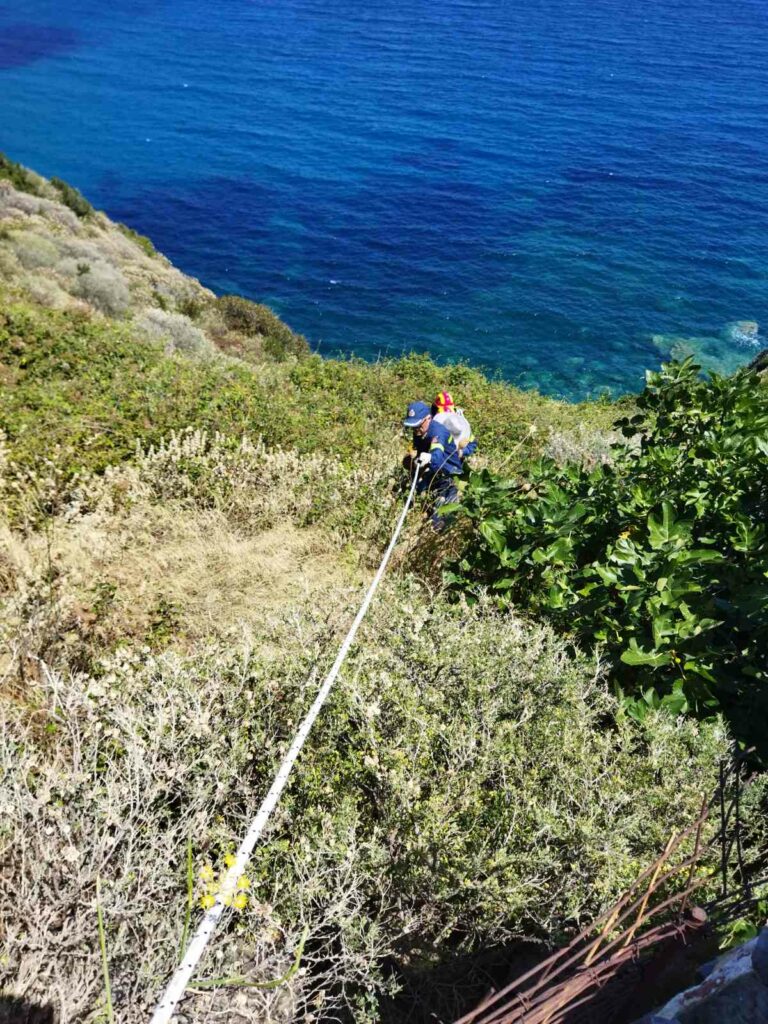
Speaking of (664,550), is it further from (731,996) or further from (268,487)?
(268,487)

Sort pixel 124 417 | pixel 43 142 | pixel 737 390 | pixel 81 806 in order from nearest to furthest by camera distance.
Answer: pixel 81 806 < pixel 737 390 < pixel 124 417 < pixel 43 142

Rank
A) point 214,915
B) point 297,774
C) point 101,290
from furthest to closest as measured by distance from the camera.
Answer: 1. point 101,290
2. point 297,774
3. point 214,915

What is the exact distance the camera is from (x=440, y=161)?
46.2 meters

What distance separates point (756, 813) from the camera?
3.23 m

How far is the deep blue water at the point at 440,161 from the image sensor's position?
31750mm

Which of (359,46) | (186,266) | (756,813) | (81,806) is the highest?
(359,46)

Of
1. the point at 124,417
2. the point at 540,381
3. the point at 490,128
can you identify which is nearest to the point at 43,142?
the point at 490,128

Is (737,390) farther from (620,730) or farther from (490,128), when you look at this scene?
(490,128)

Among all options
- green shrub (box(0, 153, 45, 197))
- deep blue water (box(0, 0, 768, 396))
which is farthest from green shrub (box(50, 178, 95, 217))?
deep blue water (box(0, 0, 768, 396))

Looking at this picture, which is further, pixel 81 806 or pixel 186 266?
pixel 186 266

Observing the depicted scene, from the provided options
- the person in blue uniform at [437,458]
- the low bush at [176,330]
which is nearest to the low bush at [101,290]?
the low bush at [176,330]

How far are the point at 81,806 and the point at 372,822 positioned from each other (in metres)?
1.22

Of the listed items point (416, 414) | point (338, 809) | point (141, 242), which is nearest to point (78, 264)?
point (141, 242)

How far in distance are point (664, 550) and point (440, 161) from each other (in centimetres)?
4797
